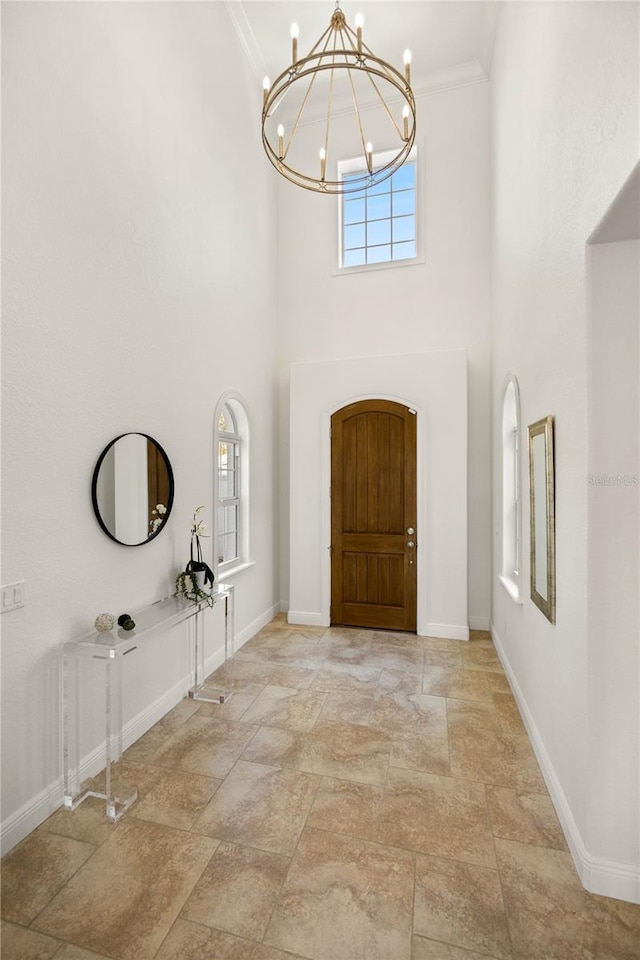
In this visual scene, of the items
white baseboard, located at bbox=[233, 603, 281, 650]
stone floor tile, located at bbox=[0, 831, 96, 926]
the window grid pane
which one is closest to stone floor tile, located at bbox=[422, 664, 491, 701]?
white baseboard, located at bbox=[233, 603, 281, 650]

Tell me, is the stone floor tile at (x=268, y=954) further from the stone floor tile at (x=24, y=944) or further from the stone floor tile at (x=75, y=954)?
the stone floor tile at (x=24, y=944)

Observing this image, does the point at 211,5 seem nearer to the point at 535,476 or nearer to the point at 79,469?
the point at 79,469

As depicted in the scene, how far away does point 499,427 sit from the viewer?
4.24m

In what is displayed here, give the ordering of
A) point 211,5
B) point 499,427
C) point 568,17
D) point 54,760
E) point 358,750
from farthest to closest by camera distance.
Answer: point 499,427, point 211,5, point 358,750, point 54,760, point 568,17

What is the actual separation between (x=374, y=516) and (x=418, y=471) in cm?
68

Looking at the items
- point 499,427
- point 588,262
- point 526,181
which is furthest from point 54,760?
point 526,181

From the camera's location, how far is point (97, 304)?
8.30ft

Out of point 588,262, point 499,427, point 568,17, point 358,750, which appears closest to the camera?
point 588,262

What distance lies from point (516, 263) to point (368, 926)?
12.8ft

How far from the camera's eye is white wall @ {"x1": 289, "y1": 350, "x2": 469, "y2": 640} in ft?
15.1

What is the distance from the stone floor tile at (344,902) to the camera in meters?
1.57

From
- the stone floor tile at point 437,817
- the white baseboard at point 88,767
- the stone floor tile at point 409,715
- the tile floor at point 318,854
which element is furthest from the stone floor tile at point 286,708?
the stone floor tile at point 437,817

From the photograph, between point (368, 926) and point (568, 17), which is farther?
point (568, 17)

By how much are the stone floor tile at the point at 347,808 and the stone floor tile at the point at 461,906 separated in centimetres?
28
